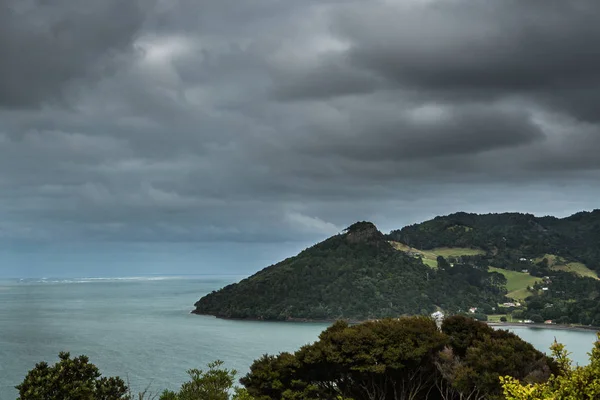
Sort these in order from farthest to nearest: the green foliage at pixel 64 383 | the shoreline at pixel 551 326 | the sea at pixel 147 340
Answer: the shoreline at pixel 551 326, the sea at pixel 147 340, the green foliage at pixel 64 383

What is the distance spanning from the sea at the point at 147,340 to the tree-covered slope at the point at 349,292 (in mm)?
11350

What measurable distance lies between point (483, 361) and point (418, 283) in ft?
522

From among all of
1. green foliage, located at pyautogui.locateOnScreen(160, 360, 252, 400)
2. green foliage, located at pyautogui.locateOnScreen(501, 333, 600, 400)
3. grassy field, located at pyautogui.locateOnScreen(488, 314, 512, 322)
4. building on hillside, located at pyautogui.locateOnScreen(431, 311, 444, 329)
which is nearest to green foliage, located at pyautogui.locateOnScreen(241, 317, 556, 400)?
building on hillside, located at pyautogui.locateOnScreen(431, 311, 444, 329)

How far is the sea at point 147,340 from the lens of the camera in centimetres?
7501

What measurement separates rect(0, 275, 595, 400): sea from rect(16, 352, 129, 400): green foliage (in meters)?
27.8

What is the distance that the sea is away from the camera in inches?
2953

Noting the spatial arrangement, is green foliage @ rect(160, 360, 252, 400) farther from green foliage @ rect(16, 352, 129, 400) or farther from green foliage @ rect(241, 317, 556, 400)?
green foliage @ rect(241, 317, 556, 400)

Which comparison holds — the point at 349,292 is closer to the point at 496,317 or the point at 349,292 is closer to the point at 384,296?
the point at 384,296

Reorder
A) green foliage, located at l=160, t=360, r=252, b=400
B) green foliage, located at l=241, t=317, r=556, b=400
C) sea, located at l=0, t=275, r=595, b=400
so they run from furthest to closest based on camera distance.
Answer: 1. sea, located at l=0, t=275, r=595, b=400
2. green foliage, located at l=241, t=317, r=556, b=400
3. green foliage, located at l=160, t=360, r=252, b=400

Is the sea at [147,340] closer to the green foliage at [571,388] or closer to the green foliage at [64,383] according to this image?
the green foliage at [64,383]

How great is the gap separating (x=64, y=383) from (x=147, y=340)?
87.7m

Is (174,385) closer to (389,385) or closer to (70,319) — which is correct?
(389,385)

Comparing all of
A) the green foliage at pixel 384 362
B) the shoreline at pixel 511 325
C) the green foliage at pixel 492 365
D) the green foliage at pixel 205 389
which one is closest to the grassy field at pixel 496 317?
the shoreline at pixel 511 325

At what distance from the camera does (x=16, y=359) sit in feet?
270
